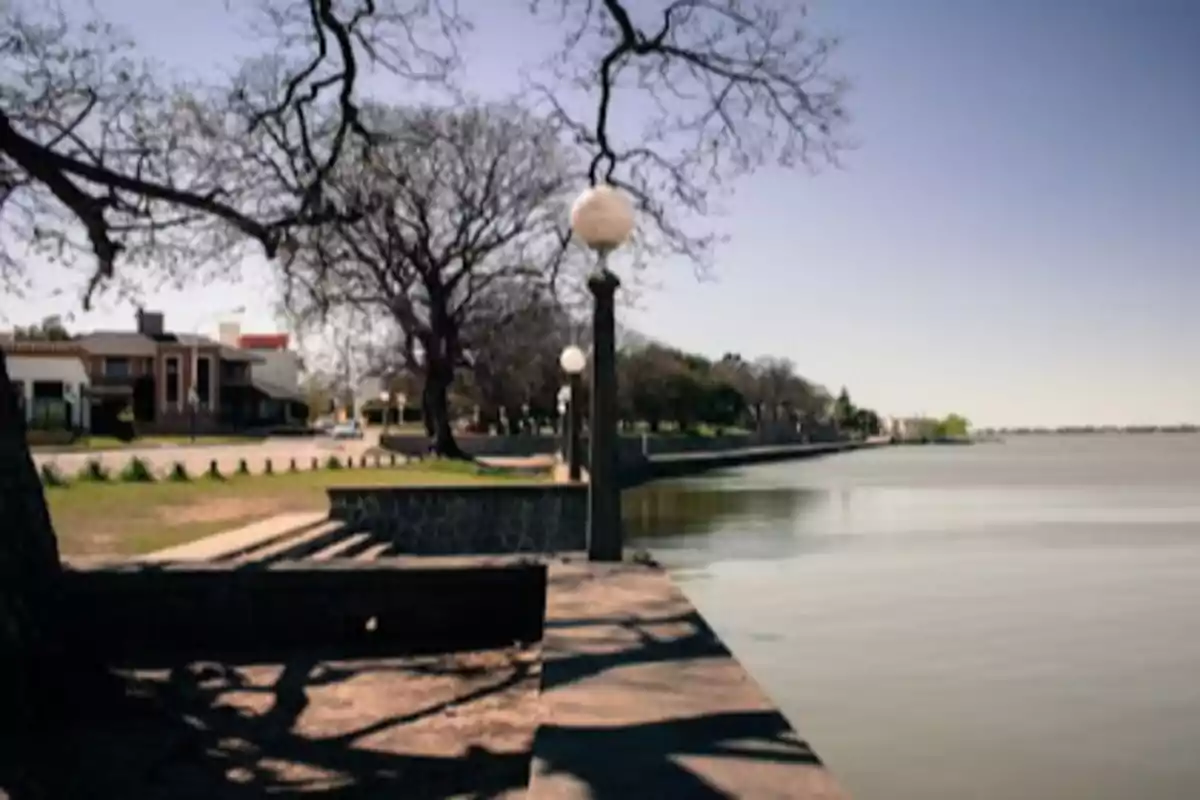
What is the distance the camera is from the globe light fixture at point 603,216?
7.75m

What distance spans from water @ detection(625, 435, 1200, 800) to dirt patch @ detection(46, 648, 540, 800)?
3495mm

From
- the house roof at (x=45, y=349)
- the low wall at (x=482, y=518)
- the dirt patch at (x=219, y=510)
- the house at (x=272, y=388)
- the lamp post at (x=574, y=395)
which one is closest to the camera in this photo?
the dirt patch at (x=219, y=510)

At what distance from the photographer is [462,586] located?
763cm

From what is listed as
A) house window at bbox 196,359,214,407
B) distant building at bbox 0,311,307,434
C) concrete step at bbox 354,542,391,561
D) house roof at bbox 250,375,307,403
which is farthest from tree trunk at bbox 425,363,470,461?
house roof at bbox 250,375,307,403

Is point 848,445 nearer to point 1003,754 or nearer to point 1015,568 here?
point 1015,568

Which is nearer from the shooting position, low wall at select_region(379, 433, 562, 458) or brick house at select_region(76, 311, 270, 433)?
low wall at select_region(379, 433, 562, 458)

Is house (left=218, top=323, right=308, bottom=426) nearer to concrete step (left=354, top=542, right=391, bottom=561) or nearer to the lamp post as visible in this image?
the lamp post

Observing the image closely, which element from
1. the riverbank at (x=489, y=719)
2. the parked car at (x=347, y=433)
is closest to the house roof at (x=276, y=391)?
the parked car at (x=347, y=433)

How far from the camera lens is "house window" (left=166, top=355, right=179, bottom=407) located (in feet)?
238

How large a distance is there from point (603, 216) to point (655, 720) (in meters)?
4.39

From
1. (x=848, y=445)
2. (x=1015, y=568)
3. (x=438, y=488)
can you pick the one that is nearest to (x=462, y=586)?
(x=438, y=488)

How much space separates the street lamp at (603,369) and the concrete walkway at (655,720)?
6.11 feet

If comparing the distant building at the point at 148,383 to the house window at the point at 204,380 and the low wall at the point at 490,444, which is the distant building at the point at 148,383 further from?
the low wall at the point at 490,444

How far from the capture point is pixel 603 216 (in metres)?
7.75
